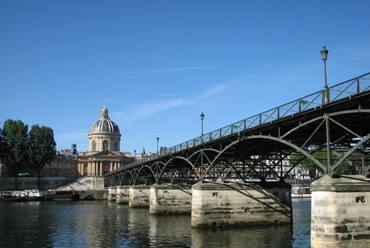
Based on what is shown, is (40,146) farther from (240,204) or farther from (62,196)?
(240,204)

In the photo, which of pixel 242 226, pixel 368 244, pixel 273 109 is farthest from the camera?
pixel 242 226

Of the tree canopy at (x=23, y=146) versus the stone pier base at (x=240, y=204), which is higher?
the tree canopy at (x=23, y=146)

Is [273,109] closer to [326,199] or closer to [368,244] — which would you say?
[326,199]

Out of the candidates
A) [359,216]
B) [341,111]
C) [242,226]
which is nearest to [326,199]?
[359,216]

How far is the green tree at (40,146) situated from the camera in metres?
118

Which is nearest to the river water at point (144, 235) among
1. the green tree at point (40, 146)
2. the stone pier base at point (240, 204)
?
the stone pier base at point (240, 204)

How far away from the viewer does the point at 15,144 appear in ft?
373

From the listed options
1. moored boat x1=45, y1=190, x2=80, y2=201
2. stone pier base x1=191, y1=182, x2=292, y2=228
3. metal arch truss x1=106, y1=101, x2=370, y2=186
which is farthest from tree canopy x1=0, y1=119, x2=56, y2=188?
stone pier base x1=191, y1=182, x2=292, y2=228

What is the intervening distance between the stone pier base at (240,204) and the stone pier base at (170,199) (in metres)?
16.6

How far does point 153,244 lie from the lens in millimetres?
32438

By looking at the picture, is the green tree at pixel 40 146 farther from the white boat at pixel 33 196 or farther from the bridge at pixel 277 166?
the bridge at pixel 277 166

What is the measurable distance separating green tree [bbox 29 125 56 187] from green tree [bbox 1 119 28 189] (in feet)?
6.72

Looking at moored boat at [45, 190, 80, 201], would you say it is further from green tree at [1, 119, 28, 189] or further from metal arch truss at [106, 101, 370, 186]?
metal arch truss at [106, 101, 370, 186]

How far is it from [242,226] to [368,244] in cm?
1864
